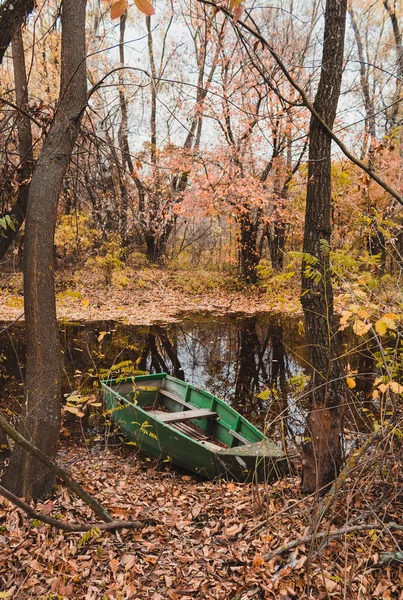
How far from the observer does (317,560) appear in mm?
3191

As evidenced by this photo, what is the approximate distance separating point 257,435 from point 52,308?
11.8ft

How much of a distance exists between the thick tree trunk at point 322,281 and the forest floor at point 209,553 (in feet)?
2.00

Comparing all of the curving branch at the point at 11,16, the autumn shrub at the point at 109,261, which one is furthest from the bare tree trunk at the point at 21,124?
the autumn shrub at the point at 109,261

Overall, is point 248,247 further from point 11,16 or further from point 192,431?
point 11,16

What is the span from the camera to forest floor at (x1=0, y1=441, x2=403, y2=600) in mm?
2979

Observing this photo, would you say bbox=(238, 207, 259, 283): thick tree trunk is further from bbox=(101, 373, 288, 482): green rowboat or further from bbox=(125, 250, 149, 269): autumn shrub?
bbox=(101, 373, 288, 482): green rowboat

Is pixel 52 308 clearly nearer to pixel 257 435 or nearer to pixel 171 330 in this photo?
pixel 257 435

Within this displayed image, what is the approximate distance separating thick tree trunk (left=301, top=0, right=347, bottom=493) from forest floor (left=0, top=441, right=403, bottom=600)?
24.0 inches

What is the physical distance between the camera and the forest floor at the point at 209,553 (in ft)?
9.77

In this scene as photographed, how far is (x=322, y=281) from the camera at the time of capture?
14.2ft

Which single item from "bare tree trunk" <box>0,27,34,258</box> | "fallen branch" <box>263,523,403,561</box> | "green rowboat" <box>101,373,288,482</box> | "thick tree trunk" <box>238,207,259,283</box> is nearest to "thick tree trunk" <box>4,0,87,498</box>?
"bare tree trunk" <box>0,27,34,258</box>

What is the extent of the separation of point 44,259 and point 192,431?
4.20 m

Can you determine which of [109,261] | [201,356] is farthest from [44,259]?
[109,261]

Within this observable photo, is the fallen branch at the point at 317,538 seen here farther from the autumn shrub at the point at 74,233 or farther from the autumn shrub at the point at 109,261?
the autumn shrub at the point at 109,261
